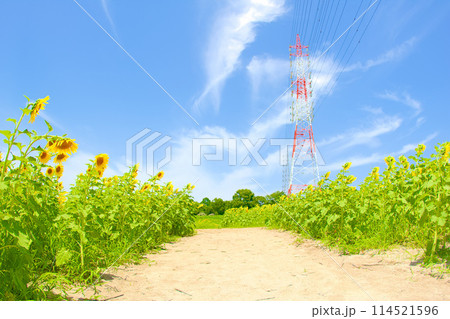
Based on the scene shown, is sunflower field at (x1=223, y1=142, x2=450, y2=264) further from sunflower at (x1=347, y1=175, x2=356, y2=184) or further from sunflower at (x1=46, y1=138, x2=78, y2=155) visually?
sunflower at (x1=46, y1=138, x2=78, y2=155)

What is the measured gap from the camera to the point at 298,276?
12.0ft

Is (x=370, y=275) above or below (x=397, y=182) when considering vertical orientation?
below

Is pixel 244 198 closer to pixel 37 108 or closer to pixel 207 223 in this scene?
pixel 207 223

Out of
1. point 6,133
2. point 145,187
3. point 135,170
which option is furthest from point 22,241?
point 145,187

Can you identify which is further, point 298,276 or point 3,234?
point 298,276

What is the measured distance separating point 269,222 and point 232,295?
7761 millimetres

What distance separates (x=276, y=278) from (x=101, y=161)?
247 cm

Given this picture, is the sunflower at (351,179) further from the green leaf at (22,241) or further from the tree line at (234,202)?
the tree line at (234,202)

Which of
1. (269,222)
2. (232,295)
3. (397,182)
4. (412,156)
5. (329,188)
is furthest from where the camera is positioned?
(269,222)

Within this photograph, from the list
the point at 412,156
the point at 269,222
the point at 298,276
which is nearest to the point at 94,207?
the point at 298,276

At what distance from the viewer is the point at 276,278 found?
11.7 feet

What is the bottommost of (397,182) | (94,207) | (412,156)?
(94,207)

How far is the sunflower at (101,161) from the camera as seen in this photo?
146 inches
